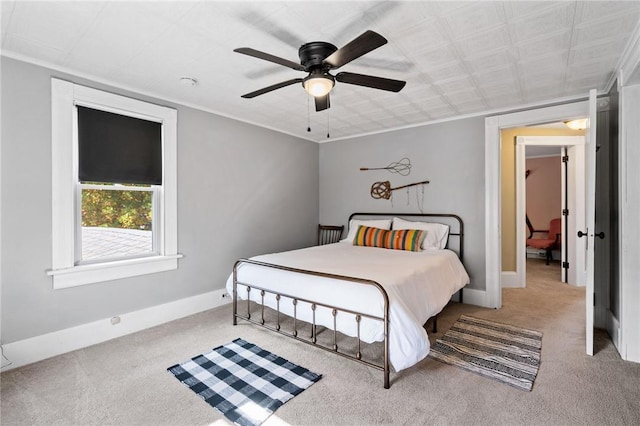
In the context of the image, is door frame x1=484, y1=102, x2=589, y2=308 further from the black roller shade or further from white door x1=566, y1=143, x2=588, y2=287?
the black roller shade

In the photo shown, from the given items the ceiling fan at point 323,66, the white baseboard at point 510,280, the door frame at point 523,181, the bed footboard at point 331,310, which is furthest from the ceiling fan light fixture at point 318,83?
the white baseboard at point 510,280

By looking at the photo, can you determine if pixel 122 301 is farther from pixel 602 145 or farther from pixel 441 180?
pixel 602 145

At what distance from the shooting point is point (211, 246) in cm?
384

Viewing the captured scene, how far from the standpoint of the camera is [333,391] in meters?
2.11

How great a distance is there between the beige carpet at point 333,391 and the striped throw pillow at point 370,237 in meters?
1.79

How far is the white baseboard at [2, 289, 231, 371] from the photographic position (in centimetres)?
245

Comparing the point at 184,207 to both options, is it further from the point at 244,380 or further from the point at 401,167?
the point at 401,167

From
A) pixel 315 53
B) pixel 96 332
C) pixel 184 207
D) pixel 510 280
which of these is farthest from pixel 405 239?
pixel 96 332

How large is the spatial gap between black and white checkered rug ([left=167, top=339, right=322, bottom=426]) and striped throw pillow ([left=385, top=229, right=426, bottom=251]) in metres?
2.06

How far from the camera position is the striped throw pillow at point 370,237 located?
4.11 meters

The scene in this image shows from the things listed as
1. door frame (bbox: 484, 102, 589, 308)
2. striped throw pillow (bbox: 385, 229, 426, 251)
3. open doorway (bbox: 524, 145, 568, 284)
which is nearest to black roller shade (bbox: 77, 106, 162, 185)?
striped throw pillow (bbox: 385, 229, 426, 251)

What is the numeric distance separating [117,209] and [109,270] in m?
0.60

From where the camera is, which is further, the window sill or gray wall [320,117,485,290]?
gray wall [320,117,485,290]

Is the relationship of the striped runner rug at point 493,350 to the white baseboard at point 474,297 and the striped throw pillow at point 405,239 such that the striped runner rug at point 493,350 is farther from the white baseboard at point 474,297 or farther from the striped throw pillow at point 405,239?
the striped throw pillow at point 405,239
